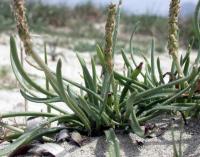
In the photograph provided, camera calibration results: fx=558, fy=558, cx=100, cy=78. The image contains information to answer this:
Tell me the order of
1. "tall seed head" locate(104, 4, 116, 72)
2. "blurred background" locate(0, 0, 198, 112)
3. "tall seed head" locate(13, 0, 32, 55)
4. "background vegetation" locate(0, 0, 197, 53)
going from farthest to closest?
1. "background vegetation" locate(0, 0, 197, 53)
2. "blurred background" locate(0, 0, 198, 112)
3. "tall seed head" locate(104, 4, 116, 72)
4. "tall seed head" locate(13, 0, 32, 55)

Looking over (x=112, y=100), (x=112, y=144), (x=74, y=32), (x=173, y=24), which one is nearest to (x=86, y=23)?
(x=74, y=32)

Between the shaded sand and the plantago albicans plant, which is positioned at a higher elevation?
the plantago albicans plant

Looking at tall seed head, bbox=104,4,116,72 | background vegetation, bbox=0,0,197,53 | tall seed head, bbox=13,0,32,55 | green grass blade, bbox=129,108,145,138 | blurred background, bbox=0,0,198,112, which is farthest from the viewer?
background vegetation, bbox=0,0,197,53

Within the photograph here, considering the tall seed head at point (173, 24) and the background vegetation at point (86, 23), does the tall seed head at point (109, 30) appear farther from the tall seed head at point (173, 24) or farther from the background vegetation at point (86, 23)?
the background vegetation at point (86, 23)

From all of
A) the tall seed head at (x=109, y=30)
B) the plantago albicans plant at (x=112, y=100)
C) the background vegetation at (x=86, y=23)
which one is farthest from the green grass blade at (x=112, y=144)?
the background vegetation at (x=86, y=23)

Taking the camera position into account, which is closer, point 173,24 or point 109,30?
point 109,30

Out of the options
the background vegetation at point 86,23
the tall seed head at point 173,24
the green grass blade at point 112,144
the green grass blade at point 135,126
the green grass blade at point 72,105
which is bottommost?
the background vegetation at point 86,23

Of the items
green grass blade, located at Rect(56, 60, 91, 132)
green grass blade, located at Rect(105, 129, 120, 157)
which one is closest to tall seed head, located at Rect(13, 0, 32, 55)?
green grass blade, located at Rect(56, 60, 91, 132)

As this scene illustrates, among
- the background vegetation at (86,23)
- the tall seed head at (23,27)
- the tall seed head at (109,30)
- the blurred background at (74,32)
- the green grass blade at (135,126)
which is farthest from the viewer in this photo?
the background vegetation at (86,23)

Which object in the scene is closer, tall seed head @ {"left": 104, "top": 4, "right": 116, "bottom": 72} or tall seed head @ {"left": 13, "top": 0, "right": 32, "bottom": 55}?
tall seed head @ {"left": 13, "top": 0, "right": 32, "bottom": 55}

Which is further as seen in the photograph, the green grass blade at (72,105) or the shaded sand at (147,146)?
the shaded sand at (147,146)

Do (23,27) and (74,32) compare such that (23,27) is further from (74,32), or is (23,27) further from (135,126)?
(74,32)

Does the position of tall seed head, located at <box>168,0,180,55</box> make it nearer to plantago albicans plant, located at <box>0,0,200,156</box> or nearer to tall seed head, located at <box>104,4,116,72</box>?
plantago albicans plant, located at <box>0,0,200,156</box>
